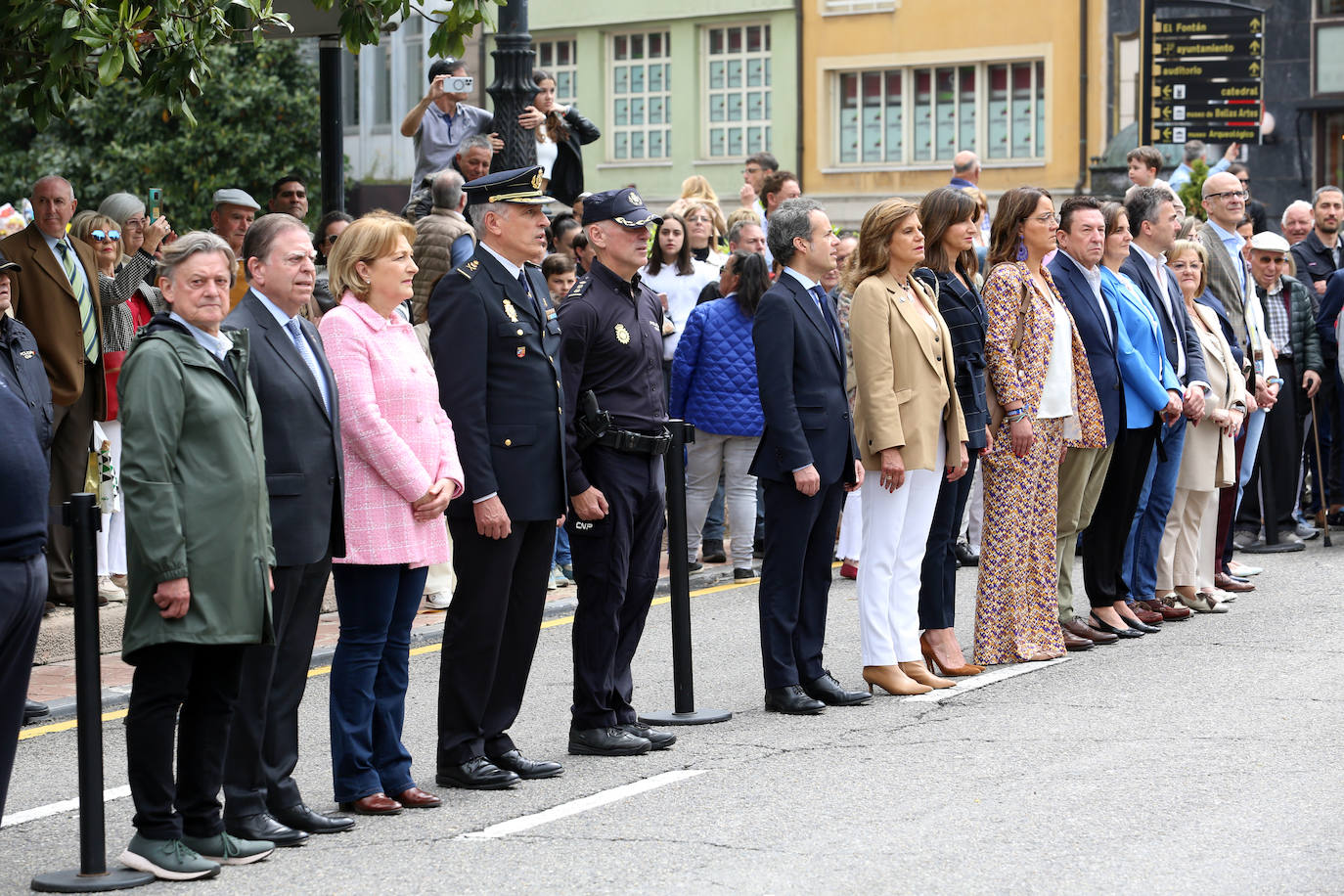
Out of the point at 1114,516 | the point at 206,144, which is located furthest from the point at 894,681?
the point at 206,144

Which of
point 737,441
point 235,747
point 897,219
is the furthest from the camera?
point 737,441

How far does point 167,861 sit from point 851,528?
23.7 feet

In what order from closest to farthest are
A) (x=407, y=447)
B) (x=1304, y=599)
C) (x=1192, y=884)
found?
(x=1192, y=884), (x=407, y=447), (x=1304, y=599)

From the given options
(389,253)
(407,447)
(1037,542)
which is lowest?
(1037,542)

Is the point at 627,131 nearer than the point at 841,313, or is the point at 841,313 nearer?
the point at 841,313

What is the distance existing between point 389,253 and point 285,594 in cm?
124

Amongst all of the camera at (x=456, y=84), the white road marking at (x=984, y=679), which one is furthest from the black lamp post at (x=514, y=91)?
the white road marking at (x=984, y=679)

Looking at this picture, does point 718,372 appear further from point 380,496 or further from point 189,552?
point 189,552

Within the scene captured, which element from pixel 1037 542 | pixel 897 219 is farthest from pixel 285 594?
pixel 1037 542

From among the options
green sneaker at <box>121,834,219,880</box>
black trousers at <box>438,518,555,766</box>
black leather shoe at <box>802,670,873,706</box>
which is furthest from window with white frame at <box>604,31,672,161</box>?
green sneaker at <box>121,834,219,880</box>

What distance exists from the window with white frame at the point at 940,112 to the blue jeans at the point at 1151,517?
78.6 feet

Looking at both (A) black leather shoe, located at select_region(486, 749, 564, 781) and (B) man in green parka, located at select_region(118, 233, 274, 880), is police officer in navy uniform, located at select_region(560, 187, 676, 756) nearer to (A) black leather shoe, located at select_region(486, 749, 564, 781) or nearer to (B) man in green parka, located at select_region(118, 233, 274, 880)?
(A) black leather shoe, located at select_region(486, 749, 564, 781)

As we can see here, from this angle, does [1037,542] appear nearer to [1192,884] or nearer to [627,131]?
[1192,884]

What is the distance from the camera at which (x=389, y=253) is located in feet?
22.2
